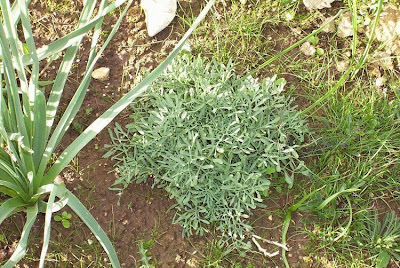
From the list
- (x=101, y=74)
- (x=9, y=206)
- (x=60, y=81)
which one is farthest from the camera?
(x=101, y=74)

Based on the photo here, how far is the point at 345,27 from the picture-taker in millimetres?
2451

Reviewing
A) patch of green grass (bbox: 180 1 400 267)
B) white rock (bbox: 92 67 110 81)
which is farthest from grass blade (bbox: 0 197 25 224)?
patch of green grass (bbox: 180 1 400 267)

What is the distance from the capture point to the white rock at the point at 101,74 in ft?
7.38

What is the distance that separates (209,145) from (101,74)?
0.62 m

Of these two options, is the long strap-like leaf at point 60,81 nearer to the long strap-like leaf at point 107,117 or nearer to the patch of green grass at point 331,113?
the long strap-like leaf at point 107,117

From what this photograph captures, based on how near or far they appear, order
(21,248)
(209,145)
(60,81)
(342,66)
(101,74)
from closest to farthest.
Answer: (21,248)
(60,81)
(209,145)
(101,74)
(342,66)

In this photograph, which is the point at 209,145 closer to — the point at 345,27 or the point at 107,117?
the point at 107,117

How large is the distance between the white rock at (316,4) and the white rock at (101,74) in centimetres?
102

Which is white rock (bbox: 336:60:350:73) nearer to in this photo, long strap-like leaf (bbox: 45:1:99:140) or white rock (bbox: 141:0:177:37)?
white rock (bbox: 141:0:177:37)

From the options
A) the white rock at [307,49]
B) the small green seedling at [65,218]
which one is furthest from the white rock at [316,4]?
the small green seedling at [65,218]

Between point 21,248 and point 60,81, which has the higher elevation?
point 60,81

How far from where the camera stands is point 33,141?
5.96 ft

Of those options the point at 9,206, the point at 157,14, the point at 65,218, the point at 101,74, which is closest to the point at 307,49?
the point at 157,14

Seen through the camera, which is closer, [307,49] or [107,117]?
[107,117]
